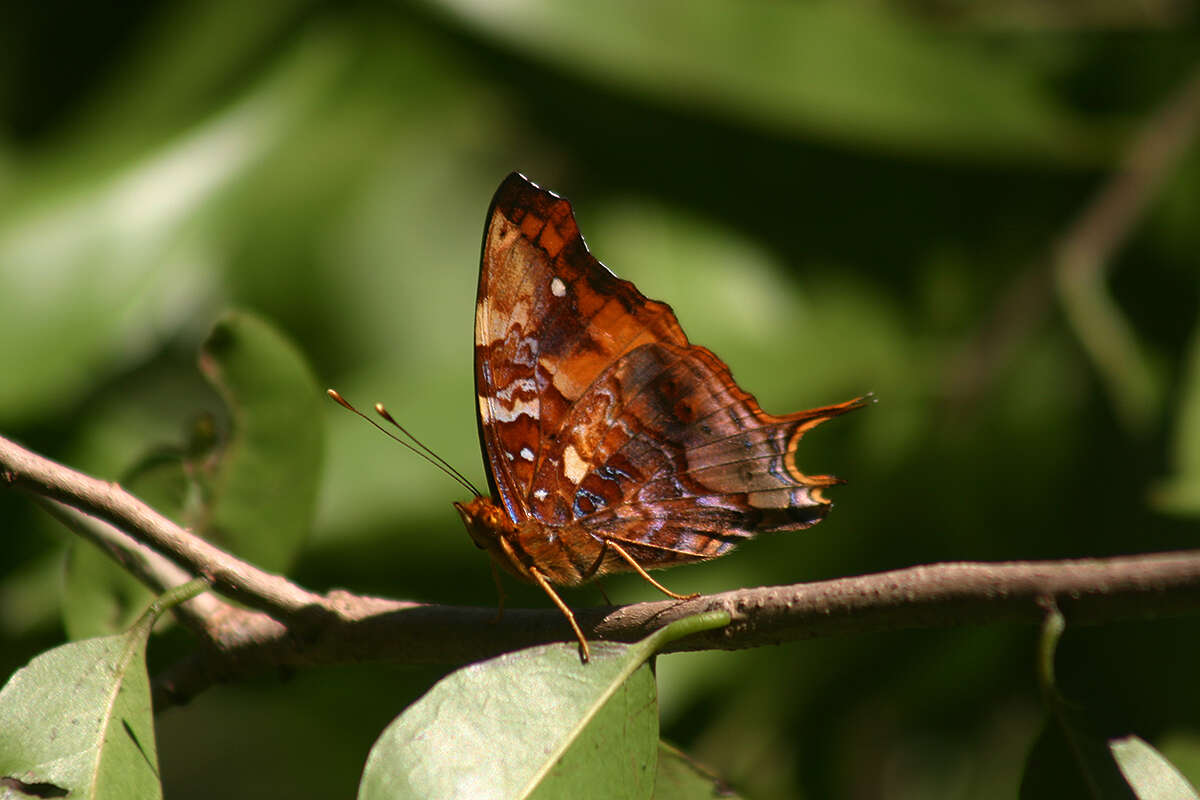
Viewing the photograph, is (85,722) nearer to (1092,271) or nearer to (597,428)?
(597,428)

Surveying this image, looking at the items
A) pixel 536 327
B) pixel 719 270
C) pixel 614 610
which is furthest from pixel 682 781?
pixel 719 270

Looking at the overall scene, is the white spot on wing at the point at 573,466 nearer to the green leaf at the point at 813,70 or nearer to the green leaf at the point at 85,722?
the green leaf at the point at 85,722

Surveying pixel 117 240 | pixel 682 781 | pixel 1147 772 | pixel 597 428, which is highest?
pixel 117 240

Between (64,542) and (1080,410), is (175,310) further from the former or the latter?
(1080,410)

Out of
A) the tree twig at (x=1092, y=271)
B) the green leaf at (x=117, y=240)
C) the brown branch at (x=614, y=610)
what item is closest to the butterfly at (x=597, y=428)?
the brown branch at (x=614, y=610)

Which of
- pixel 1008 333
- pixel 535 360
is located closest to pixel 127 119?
pixel 535 360

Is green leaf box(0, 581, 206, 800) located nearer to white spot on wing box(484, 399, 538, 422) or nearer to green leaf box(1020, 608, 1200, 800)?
white spot on wing box(484, 399, 538, 422)
